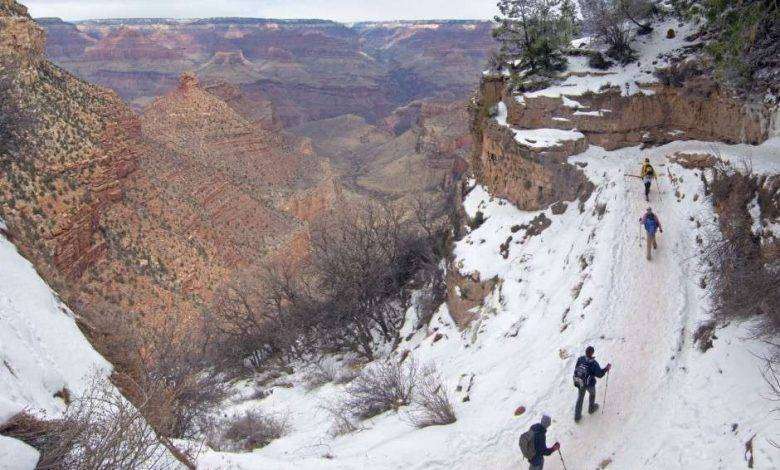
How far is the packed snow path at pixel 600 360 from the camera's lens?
8156 millimetres

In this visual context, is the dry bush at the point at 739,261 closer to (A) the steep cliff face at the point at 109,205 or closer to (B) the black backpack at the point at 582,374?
(B) the black backpack at the point at 582,374

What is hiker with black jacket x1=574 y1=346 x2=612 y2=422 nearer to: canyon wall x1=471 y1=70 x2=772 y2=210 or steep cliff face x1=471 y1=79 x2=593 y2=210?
steep cliff face x1=471 y1=79 x2=593 y2=210

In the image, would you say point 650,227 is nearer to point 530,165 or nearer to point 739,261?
point 739,261

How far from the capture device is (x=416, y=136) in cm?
9200

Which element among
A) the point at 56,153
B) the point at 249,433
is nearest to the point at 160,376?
the point at 249,433

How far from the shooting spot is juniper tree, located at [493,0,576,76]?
2231 centimetres

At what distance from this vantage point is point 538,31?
75.3ft

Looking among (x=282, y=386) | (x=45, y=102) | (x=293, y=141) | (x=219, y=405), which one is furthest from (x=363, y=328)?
(x=293, y=141)

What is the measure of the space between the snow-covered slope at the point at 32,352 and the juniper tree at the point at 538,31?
1972 cm

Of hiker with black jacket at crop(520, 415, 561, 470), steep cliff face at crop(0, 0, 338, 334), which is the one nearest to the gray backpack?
hiker with black jacket at crop(520, 415, 561, 470)

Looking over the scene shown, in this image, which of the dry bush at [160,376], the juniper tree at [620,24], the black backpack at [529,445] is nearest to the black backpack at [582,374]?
the black backpack at [529,445]

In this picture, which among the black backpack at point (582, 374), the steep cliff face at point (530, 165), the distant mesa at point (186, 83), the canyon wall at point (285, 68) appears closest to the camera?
the black backpack at point (582, 374)

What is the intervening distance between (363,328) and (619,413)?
14.6m

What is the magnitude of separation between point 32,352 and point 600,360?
35.1ft
